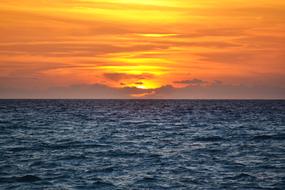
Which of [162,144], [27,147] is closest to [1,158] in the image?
[27,147]

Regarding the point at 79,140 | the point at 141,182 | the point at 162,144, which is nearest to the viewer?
the point at 141,182

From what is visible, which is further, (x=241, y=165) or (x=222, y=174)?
(x=241, y=165)

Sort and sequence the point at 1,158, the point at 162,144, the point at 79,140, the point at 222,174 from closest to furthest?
the point at 222,174
the point at 1,158
the point at 162,144
the point at 79,140

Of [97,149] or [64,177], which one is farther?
[97,149]

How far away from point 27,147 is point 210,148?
15.9 m

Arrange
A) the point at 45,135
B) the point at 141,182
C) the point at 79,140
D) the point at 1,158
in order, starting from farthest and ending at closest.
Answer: the point at 45,135, the point at 79,140, the point at 1,158, the point at 141,182

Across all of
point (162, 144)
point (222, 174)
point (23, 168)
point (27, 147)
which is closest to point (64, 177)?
point (23, 168)

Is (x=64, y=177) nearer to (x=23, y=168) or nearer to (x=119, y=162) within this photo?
(x=23, y=168)

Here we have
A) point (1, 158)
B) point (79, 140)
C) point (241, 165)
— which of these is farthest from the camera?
point (79, 140)

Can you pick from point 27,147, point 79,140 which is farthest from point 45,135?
point 27,147

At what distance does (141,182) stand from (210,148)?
1704 centimetres

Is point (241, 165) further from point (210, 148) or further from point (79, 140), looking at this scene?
point (79, 140)

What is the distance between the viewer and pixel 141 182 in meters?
28.8

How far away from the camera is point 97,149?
43.6 metres
